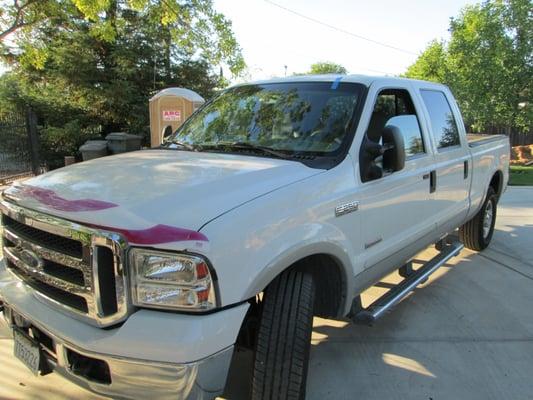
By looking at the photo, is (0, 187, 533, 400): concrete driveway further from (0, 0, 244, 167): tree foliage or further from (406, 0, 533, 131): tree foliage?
(406, 0, 533, 131): tree foliage

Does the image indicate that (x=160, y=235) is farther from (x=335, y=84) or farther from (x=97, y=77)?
(x=97, y=77)

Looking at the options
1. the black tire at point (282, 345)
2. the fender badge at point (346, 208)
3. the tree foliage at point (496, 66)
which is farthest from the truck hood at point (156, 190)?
the tree foliage at point (496, 66)

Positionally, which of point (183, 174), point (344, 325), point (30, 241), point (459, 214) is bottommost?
point (344, 325)

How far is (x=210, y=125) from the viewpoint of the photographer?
3777 mm

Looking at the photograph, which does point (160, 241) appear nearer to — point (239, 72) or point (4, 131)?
point (239, 72)

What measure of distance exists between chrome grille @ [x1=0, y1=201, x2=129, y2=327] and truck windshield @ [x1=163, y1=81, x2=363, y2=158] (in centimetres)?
132

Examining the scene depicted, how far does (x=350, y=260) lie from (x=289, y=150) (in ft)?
2.61

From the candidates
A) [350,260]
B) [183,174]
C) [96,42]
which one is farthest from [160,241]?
[96,42]

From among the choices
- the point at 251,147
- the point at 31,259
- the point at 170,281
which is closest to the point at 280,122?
the point at 251,147

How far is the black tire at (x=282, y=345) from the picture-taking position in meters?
2.33

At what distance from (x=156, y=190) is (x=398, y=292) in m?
2.08

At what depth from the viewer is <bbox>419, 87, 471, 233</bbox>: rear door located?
4055 millimetres

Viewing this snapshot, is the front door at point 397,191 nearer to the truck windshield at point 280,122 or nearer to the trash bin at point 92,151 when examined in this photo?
the truck windshield at point 280,122

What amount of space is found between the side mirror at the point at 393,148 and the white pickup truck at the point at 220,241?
0.01 m
